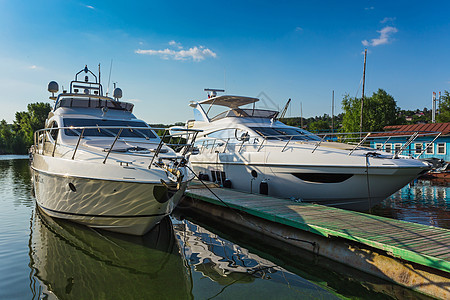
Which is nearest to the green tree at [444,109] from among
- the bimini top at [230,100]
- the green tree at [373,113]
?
the green tree at [373,113]

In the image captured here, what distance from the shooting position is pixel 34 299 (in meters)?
4.50

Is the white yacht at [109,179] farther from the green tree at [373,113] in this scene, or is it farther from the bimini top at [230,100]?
the green tree at [373,113]

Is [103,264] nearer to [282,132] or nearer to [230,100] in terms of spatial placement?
[282,132]

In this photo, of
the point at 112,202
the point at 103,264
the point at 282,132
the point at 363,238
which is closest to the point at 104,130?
the point at 112,202

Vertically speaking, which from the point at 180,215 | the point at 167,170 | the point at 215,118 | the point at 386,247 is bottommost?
the point at 180,215

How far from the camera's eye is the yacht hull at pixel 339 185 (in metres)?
8.34

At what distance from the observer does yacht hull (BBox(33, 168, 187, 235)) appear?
6.19 m

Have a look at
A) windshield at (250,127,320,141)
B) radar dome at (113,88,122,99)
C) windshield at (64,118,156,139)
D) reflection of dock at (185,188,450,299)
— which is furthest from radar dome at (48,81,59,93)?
reflection of dock at (185,188,450,299)

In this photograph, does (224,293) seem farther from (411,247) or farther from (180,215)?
(180,215)

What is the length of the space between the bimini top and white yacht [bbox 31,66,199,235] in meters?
6.26

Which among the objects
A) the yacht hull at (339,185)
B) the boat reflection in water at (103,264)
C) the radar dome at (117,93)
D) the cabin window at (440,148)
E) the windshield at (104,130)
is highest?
the radar dome at (117,93)

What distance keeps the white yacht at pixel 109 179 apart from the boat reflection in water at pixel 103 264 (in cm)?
38

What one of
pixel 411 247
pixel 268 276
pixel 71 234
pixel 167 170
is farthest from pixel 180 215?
pixel 411 247

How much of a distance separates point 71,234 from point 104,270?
226 centimetres
